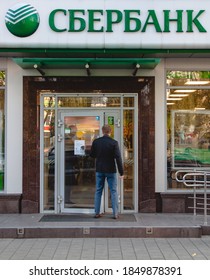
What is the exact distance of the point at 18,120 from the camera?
11.1 metres

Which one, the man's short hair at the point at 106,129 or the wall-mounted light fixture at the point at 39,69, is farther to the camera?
the man's short hair at the point at 106,129

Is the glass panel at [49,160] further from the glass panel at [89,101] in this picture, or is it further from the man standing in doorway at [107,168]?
the man standing in doorway at [107,168]

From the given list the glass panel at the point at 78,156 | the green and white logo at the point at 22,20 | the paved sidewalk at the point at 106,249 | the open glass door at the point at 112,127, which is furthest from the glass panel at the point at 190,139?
the green and white logo at the point at 22,20

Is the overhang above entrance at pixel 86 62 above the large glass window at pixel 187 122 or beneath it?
above

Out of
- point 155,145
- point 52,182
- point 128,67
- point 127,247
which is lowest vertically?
point 127,247

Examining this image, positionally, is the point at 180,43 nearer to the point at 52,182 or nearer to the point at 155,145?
the point at 155,145

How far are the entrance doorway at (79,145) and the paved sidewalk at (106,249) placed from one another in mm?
1979

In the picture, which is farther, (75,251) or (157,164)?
(157,164)

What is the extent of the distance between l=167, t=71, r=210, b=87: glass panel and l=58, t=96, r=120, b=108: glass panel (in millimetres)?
1307

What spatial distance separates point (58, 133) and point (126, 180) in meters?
1.80

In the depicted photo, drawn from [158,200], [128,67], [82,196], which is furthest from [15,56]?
[158,200]

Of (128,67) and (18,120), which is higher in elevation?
(128,67)

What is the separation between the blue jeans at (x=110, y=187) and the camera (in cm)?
1025

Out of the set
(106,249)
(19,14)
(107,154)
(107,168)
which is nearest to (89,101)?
(107,154)
